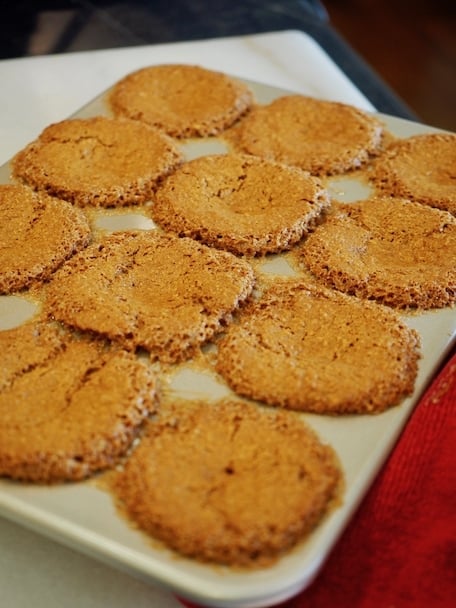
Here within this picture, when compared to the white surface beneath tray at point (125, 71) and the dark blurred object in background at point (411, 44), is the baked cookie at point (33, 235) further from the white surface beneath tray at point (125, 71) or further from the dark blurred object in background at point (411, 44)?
the dark blurred object in background at point (411, 44)

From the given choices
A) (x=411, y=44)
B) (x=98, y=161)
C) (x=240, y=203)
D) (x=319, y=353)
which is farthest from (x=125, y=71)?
(x=411, y=44)

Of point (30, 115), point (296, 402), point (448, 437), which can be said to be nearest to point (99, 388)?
point (296, 402)

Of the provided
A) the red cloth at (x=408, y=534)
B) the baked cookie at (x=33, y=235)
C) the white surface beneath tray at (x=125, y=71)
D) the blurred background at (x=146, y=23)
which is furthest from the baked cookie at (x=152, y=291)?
the blurred background at (x=146, y=23)

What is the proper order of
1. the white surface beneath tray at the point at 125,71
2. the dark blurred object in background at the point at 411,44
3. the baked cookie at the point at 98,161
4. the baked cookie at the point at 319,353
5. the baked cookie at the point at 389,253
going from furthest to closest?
the dark blurred object in background at the point at 411,44, the white surface beneath tray at the point at 125,71, the baked cookie at the point at 98,161, the baked cookie at the point at 389,253, the baked cookie at the point at 319,353

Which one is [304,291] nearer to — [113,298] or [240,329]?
[240,329]

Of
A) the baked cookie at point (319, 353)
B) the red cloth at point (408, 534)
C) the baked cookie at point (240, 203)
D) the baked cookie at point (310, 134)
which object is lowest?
the red cloth at point (408, 534)

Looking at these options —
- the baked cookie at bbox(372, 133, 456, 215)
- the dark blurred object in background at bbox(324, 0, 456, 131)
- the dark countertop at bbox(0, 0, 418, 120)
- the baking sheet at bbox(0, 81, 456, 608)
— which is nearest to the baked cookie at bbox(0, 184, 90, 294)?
the baking sheet at bbox(0, 81, 456, 608)

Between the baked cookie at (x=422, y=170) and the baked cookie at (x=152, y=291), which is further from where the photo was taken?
the baked cookie at (x=422, y=170)

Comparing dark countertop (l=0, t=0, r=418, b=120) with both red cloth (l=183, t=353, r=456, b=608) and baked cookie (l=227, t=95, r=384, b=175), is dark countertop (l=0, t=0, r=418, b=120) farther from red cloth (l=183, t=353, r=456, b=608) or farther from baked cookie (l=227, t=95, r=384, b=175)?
red cloth (l=183, t=353, r=456, b=608)

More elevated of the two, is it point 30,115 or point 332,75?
point 332,75
